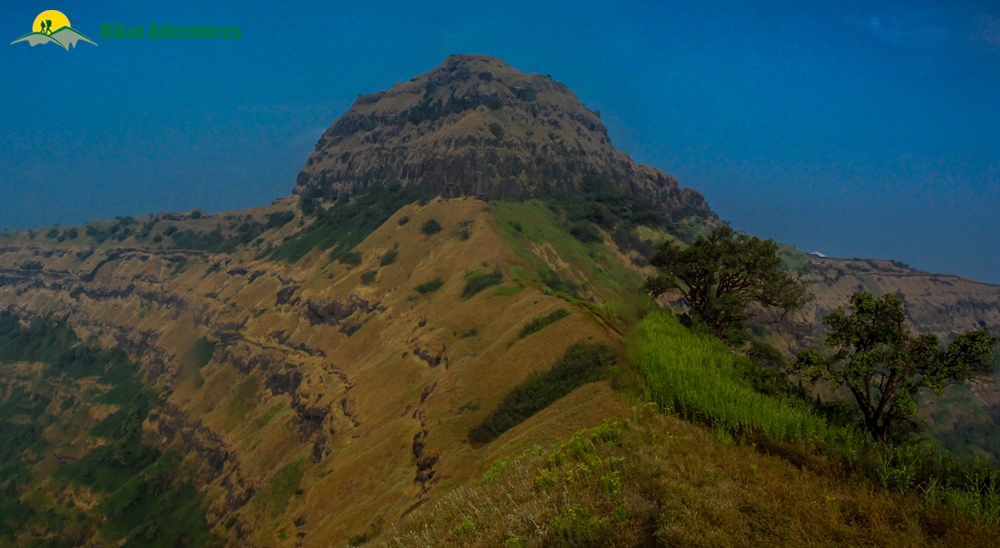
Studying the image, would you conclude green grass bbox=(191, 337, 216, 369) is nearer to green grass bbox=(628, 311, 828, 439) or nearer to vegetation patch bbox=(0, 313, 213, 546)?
vegetation patch bbox=(0, 313, 213, 546)

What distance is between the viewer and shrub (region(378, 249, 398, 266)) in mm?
63425

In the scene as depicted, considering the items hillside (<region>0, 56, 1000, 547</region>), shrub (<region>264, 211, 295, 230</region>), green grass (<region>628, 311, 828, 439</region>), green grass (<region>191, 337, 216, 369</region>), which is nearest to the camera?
hillside (<region>0, 56, 1000, 547</region>)

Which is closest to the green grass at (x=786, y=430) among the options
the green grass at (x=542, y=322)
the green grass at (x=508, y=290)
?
the green grass at (x=542, y=322)

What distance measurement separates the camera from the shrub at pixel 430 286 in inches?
2067

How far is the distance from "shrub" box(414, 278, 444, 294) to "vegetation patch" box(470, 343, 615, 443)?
103 feet

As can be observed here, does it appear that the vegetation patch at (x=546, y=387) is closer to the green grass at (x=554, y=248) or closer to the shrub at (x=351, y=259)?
the green grass at (x=554, y=248)

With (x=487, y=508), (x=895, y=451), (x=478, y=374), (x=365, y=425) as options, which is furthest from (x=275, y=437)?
(x=895, y=451)

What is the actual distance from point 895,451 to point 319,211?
112 metres

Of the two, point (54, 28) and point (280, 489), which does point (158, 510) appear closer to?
point (280, 489)

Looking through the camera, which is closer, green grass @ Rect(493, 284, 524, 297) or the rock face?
green grass @ Rect(493, 284, 524, 297)

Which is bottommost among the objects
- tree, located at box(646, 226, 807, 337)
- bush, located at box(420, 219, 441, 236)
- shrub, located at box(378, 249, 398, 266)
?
tree, located at box(646, 226, 807, 337)

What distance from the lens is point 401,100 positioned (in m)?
129

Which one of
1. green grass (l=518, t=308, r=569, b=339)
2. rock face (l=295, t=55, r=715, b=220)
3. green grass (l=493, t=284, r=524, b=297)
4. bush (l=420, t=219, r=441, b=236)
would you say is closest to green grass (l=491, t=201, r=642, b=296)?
bush (l=420, t=219, r=441, b=236)

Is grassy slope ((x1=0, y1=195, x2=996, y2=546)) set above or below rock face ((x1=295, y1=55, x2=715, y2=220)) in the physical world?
below
